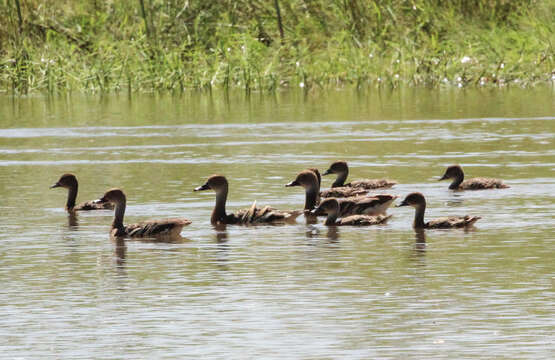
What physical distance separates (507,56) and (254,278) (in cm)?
2536

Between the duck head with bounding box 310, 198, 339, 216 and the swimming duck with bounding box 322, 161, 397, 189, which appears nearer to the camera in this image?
the duck head with bounding box 310, 198, 339, 216

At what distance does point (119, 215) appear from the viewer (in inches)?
575

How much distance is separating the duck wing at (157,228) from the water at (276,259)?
0.22 metres

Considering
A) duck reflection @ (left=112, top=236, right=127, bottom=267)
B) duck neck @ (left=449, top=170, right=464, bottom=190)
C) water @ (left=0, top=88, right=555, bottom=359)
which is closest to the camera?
water @ (left=0, top=88, right=555, bottom=359)

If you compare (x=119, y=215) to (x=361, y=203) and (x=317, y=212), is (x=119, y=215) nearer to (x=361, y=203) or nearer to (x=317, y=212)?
(x=317, y=212)

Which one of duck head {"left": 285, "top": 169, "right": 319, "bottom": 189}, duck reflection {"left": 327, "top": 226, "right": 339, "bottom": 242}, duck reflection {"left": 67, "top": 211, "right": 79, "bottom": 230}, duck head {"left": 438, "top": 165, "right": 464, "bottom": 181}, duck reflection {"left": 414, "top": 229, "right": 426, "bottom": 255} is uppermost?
duck head {"left": 285, "top": 169, "right": 319, "bottom": 189}

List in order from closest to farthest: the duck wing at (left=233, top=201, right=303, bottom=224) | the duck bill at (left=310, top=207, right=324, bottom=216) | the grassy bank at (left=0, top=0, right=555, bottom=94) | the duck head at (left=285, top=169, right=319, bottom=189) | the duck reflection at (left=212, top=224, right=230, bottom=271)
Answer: the duck reflection at (left=212, top=224, right=230, bottom=271) < the duck wing at (left=233, top=201, right=303, bottom=224) < the duck bill at (left=310, top=207, right=324, bottom=216) < the duck head at (left=285, top=169, right=319, bottom=189) < the grassy bank at (left=0, top=0, right=555, bottom=94)

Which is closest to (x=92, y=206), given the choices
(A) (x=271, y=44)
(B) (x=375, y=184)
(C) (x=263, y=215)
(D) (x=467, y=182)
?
(C) (x=263, y=215)

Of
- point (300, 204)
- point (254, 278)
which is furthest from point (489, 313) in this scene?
point (300, 204)

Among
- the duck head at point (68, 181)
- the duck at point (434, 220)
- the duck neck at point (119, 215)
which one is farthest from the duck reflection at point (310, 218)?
the duck head at point (68, 181)

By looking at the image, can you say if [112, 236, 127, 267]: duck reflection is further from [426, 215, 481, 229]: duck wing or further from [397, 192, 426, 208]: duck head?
[426, 215, 481, 229]: duck wing

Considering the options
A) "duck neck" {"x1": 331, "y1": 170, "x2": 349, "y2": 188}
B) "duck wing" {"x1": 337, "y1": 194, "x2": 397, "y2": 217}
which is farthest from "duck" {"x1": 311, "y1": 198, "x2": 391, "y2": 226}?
"duck neck" {"x1": 331, "y1": 170, "x2": 349, "y2": 188}

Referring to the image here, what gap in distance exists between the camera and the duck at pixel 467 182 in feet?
55.9

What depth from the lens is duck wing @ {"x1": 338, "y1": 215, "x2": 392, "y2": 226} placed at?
14570mm
